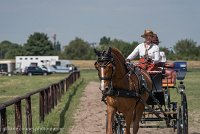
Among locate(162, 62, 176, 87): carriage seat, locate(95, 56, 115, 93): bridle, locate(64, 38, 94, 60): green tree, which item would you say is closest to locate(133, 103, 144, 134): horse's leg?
locate(95, 56, 115, 93): bridle

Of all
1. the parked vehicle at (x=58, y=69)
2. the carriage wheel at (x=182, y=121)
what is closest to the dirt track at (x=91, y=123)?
the carriage wheel at (x=182, y=121)

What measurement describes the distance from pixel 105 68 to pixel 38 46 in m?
136

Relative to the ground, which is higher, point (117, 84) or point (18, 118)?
point (117, 84)

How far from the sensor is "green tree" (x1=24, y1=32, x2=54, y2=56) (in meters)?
142

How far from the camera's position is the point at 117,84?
7.99 m

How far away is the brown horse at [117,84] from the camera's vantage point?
24.3 feet

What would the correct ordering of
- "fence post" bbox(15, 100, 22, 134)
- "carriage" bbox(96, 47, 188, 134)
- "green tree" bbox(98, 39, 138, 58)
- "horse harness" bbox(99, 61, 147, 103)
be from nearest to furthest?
"horse harness" bbox(99, 61, 147, 103), "green tree" bbox(98, 39, 138, 58), "carriage" bbox(96, 47, 188, 134), "fence post" bbox(15, 100, 22, 134)

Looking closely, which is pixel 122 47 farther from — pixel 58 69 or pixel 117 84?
pixel 117 84

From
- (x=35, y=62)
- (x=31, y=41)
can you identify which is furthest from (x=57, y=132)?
(x=31, y=41)

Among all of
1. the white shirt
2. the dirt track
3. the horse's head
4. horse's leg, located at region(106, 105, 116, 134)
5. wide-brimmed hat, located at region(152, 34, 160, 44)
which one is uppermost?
wide-brimmed hat, located at region(152, 34, 160, 44)

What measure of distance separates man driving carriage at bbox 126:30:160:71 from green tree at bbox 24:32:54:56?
132188mm

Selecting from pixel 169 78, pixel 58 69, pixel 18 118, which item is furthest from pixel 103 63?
pixel 58 69

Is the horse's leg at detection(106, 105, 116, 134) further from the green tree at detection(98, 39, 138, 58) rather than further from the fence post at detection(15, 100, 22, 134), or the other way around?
the fence post at detection(15, 100, 22, 134)

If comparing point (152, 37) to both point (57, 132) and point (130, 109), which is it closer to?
point (130, 109)
